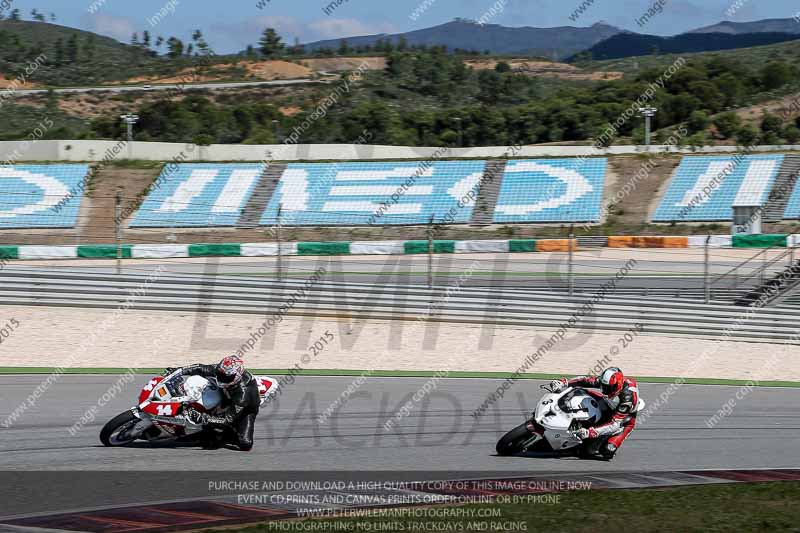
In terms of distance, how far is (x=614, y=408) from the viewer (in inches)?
429

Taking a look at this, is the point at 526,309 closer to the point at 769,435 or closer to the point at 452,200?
Result: the point at 769,435

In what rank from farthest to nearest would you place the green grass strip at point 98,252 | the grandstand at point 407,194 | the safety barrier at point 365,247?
the grandstand at point 407,194, the safety barrier at point 365,247, the green grass strip at point 98,252

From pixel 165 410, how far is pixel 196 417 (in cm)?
34

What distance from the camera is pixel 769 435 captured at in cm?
1226

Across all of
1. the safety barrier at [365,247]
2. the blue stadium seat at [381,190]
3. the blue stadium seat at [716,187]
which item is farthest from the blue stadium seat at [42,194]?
the blue stadium seat at [716,187]

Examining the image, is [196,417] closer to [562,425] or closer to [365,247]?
[562,425]

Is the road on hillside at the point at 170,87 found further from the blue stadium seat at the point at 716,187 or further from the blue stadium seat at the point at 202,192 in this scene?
the blue stadium seat at the point at 716,187

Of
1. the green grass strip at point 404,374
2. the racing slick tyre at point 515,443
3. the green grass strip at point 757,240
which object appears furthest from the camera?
the green grass strip at point 757,240

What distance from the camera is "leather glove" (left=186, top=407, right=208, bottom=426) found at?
34.3 feet

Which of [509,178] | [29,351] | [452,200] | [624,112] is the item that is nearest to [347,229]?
[452,200]

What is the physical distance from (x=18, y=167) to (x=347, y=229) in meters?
18.0

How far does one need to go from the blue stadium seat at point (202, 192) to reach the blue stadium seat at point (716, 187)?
17.6 meters

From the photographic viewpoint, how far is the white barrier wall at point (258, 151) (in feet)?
147

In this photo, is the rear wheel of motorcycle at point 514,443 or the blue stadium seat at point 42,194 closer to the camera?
the rear wheel of motorcycle at point 514,443
